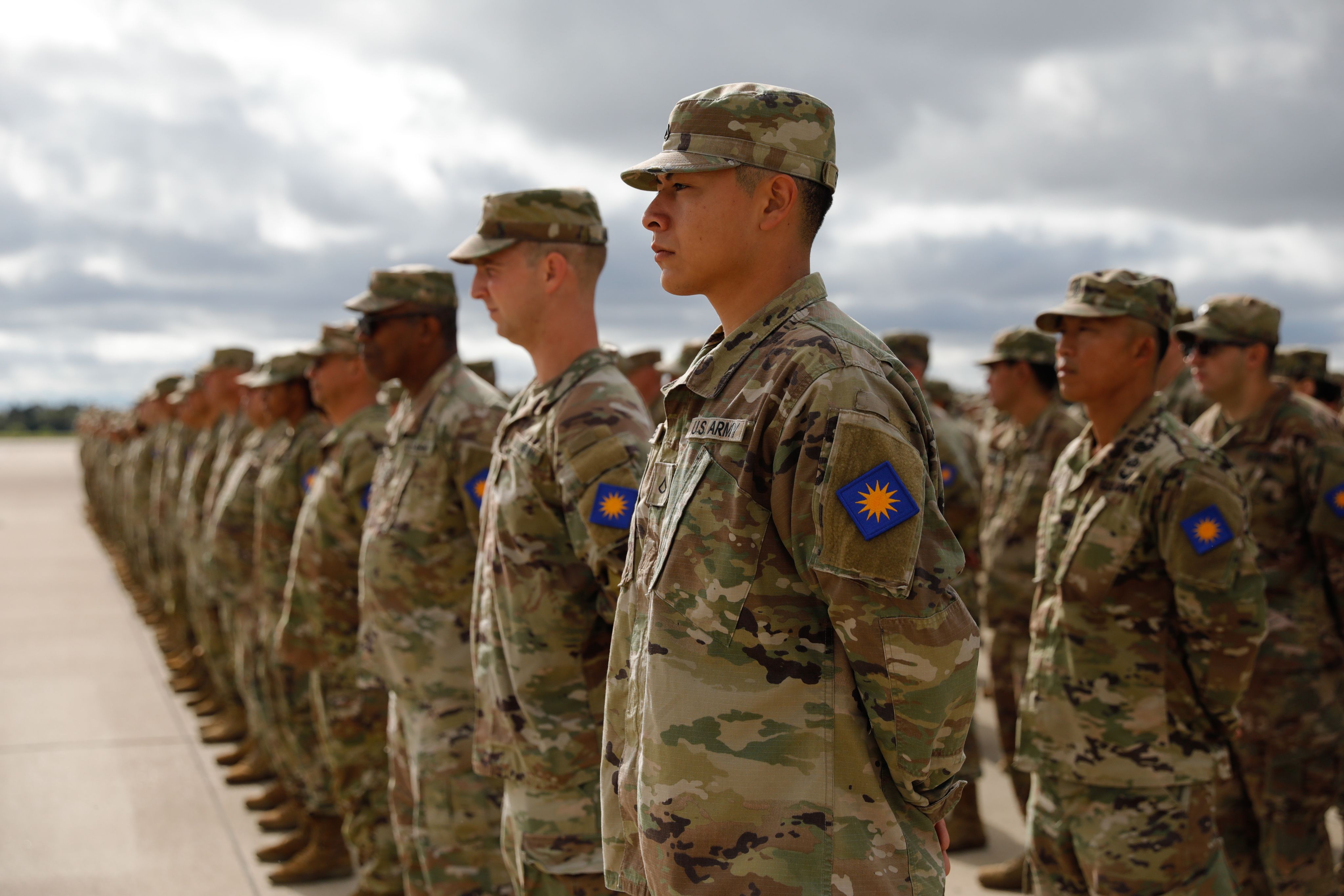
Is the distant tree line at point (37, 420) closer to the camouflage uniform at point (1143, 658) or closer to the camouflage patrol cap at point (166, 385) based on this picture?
the camouflage patrol cap at point (166, 385)

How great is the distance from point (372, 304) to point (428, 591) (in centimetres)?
112

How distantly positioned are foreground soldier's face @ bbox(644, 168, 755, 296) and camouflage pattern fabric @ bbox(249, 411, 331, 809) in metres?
3.81

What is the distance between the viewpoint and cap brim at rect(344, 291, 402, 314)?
13.4 ft

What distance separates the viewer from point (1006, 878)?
16.2 ft

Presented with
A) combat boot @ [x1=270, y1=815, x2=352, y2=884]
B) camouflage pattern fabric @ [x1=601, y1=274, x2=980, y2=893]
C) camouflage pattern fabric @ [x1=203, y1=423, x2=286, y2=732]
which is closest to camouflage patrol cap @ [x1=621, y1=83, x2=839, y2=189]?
camouflage pattern fabric @ [x1=601, y1=274, x2=980, y2=893]

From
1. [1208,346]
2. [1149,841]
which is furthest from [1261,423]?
[1149,841]

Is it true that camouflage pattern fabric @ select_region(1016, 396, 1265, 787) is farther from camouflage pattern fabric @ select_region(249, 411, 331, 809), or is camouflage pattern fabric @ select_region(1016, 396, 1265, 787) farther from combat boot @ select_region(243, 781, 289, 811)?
combat boot @ select_region(243, 781, 289, 811)

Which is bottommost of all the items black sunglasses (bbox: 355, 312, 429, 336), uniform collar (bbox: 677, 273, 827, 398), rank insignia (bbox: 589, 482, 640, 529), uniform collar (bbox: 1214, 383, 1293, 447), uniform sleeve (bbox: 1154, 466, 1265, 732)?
uniform sleeve (bbox: 1154, 466, 1265, 732)

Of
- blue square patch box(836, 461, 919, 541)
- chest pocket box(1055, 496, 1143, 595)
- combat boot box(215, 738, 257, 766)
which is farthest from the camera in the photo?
combat boot box(215, 738, 257, 766)

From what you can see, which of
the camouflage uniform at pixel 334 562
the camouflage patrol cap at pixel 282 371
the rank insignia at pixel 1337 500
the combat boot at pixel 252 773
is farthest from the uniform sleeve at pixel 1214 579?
the combat boot at pixel 252 773

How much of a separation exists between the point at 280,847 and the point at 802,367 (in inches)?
187

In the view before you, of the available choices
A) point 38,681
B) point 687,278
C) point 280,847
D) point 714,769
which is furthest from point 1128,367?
point 38,681

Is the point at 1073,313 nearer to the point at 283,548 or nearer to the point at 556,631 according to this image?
the point at 556,631

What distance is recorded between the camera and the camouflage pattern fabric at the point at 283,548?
18.2 ft
